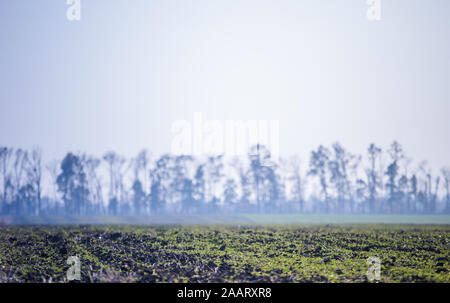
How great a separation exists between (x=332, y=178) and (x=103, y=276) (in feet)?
247

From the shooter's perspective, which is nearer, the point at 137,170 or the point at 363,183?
the point at 363,183

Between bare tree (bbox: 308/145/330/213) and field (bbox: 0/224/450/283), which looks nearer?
field (bbox: 0/224/450/283)

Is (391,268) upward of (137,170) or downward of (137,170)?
downward

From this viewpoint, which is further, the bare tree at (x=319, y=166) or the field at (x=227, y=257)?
the bare tree at (x=319, y=166)

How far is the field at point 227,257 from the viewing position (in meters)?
18.1

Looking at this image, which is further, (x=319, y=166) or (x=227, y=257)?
(x=319, y=166)

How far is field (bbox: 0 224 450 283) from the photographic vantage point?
1814 centimetres

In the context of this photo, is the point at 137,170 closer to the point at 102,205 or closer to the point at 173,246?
the point at 102,205

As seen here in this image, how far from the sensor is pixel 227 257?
21.8 meters

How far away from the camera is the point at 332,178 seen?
8638 cm
